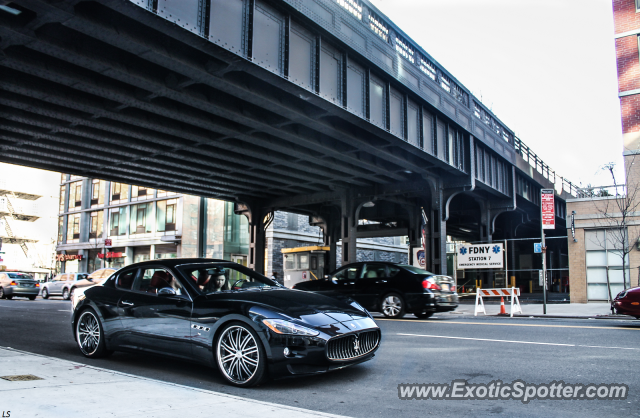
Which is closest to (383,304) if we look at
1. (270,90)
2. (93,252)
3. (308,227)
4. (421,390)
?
(270,90)

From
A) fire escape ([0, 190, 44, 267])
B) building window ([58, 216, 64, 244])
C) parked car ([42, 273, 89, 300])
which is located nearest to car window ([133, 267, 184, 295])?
parked car ([42, 273, 89, 300])

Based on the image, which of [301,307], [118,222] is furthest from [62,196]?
[301,307]

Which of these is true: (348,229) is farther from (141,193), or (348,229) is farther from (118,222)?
(118,222)

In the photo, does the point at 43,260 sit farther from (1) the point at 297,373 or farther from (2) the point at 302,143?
(1) the point at 297,373

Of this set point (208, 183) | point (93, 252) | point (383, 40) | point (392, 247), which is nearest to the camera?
point (383, 40)

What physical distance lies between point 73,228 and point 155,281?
54105 millimetres

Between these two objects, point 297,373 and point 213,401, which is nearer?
point 213,401

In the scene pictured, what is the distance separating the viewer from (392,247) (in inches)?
2409

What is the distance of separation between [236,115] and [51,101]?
208 inches

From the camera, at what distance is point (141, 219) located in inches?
1897

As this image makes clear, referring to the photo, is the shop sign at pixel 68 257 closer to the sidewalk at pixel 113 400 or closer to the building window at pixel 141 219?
the building window at pixel 141 219

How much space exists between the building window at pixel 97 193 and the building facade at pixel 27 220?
18.7m

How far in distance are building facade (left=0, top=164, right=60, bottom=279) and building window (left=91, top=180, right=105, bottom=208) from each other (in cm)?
1872

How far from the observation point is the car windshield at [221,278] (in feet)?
20.8
